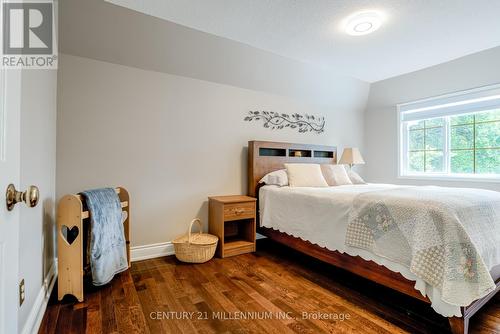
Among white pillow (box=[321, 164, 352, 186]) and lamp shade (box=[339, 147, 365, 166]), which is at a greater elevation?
lamp shade (box=[339, 147, 365, 166])

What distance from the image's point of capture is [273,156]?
352 centimetres

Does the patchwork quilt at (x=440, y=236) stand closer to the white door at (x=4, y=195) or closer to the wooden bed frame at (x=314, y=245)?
the wooden bed frame at (x=314, y=245)

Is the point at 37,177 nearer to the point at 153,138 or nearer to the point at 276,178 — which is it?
the point at 153,138

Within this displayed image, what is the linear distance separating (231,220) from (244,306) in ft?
3.87

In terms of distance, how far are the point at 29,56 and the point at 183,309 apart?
2038 mm

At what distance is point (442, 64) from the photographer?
3.41m

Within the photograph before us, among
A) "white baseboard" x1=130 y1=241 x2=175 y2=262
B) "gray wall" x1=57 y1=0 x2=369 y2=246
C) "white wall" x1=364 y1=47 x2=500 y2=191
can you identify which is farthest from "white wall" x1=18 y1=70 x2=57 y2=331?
"white wall" x1=364 y1=47 x2=500 y2=191

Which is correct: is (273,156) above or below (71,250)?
above

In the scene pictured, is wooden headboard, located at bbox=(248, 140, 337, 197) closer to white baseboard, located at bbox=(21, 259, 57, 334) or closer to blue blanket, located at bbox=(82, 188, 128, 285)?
blue blanket, located at bbox=(82, 188, 128, 285)

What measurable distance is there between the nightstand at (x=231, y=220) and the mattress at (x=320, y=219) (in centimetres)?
20

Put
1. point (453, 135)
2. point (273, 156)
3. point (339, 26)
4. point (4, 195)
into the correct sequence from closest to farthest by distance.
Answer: point (4, 195)
point (339, 26)
point (273, 156)
point (453, 135)

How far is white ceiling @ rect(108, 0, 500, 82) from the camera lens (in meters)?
2.18

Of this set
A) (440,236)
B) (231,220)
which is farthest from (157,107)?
(440,236)

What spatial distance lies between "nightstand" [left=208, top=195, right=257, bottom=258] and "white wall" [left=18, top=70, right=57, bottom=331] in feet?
4.97
